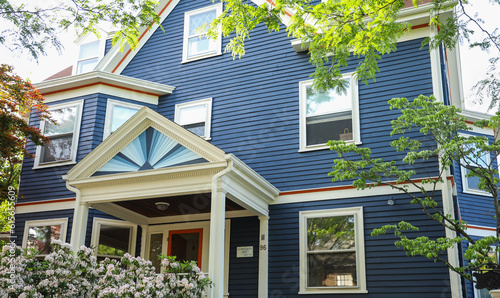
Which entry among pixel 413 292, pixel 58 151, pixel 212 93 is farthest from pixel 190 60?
pixel 413 292

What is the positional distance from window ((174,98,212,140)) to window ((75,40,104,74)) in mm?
3843

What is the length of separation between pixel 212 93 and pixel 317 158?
3.11 meters

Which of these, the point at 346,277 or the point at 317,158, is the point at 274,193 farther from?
the point at 346,277

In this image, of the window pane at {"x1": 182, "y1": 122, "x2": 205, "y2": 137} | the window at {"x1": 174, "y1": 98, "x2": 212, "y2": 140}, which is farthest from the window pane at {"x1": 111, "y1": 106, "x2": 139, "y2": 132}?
the window pane at {"x1": 182, "y1": 122, "x2": 205, "y2": 137}

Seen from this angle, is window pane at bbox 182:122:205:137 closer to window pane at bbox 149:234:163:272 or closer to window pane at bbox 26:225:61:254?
window pane at bbox 149:234:163:272

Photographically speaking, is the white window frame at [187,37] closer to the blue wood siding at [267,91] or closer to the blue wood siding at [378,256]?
the blue wood siding at [267,91]

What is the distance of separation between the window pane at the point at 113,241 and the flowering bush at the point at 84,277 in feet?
9.08

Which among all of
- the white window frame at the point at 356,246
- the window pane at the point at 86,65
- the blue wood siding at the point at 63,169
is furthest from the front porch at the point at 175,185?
the window pane at the point at 86,65

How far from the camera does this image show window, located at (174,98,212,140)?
10938mm

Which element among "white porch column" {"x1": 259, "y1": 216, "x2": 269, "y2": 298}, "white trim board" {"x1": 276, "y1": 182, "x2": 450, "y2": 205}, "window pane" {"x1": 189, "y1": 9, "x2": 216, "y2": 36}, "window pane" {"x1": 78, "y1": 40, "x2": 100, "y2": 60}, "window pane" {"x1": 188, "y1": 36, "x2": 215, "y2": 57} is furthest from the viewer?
"window pane" {"x1": 78, "y1": 40, "x2": 100, "y2": 60}

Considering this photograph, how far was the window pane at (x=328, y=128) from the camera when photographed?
963 centimetres

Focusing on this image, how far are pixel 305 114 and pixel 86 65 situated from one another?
23.9 feet

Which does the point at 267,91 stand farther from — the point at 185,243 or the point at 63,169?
the point at 63,169

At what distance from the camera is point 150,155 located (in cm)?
845
